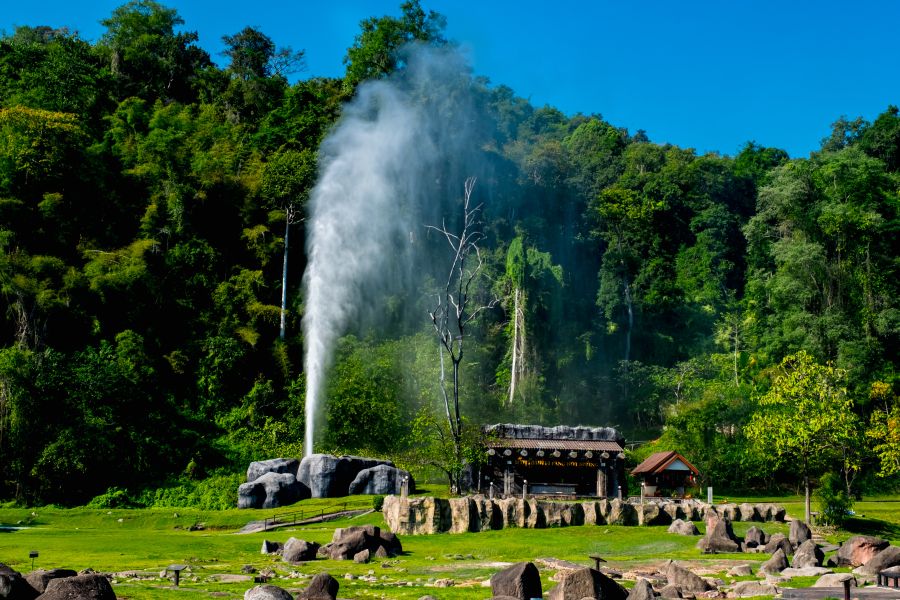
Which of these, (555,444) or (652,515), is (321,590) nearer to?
(652,515)

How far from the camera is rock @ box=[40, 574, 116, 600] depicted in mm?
19969

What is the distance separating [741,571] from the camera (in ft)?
98.5

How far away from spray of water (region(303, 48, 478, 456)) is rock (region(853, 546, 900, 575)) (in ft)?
152

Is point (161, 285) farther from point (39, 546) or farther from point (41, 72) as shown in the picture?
point (39, 546)

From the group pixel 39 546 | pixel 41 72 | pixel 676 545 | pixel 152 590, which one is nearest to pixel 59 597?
pixel 152 590

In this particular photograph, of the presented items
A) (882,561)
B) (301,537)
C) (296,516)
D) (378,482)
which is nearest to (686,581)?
(882,561)

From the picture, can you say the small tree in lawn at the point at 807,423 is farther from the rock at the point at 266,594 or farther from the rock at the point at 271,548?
the rock at the point at 266,594

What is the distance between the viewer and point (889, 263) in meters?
86.4

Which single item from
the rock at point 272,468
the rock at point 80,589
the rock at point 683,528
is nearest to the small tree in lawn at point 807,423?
the rock at point 683,528

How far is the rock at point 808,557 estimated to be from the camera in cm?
3105

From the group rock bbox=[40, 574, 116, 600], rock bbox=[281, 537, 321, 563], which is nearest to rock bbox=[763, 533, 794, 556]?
rock bbox=[281, 537, 321, 563]

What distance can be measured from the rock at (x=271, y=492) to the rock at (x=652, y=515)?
1914 cm

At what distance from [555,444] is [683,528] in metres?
16.0

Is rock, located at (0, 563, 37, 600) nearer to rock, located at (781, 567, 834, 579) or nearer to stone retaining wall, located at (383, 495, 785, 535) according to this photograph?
rock, located at (781, 567, 834, 579)
